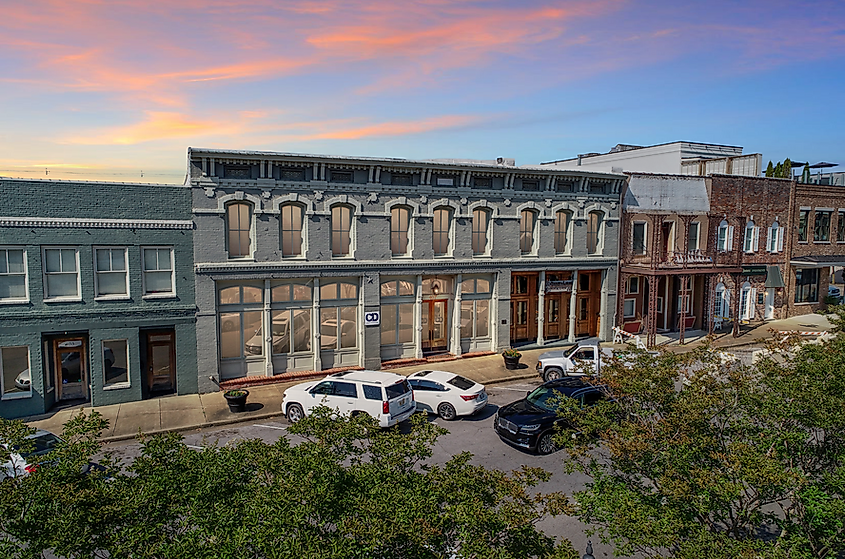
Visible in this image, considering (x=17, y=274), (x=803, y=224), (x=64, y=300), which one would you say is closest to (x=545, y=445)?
(x=64, y=300)

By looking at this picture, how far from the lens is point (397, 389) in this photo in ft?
58.7

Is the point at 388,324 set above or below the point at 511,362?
above

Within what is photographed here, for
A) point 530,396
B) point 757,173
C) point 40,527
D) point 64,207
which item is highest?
point 757,173

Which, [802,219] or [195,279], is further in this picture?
[802,219]

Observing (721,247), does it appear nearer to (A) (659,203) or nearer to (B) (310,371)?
(A) (659,203)

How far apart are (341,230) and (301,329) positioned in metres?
4.57

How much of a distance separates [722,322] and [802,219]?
9234 millimetres

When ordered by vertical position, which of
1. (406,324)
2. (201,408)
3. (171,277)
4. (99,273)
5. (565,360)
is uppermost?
(99,273)

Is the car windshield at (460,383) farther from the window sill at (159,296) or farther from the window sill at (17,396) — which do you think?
the window sill at (17,396)

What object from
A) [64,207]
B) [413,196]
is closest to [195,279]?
[64,207]

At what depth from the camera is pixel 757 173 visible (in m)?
35.9

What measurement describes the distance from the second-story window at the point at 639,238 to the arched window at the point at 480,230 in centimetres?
914

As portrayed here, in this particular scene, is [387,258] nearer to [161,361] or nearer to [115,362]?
[161,361]

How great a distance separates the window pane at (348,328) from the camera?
971 inches
